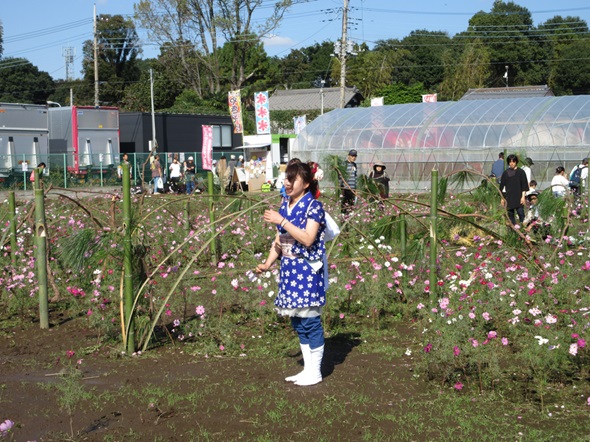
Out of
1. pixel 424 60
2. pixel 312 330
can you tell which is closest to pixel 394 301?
pixel 312 330

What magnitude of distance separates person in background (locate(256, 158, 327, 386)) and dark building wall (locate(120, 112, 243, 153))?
2960 cm

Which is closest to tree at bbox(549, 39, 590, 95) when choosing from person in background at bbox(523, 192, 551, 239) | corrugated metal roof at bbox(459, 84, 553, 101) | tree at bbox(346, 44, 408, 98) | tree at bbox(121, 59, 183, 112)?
tree at bbox(346, 44, 408, 98)

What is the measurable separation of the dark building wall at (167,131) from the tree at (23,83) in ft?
103

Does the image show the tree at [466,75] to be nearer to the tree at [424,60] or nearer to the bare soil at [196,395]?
the tree at [424,60]

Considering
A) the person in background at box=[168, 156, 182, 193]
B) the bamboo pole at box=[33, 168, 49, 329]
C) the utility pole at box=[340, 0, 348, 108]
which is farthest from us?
the utility pole at box=[340, 0, 348, 108]

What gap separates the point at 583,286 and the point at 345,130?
2240cm

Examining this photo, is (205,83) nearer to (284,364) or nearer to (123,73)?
(123,73)

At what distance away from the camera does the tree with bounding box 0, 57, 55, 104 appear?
6350 cm

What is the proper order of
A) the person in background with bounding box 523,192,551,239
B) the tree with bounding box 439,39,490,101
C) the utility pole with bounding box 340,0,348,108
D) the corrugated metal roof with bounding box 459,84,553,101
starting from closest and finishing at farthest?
the person in background with bounding box 523,192,551,239
the utility pole with bounding box 340,0,348,108
the corrugated metal roof with bounding box 459,84,553,101
the tree with bounding box 439,39,490,101

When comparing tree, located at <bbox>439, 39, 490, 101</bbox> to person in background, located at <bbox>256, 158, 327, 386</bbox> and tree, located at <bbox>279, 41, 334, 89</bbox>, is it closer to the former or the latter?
tree, located at <bbox>279, 41, 334, 89</bbox>

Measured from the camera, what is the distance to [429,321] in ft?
18.3

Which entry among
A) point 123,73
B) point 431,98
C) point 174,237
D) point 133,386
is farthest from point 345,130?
point 123,73

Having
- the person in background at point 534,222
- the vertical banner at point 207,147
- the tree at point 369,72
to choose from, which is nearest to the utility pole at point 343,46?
the vertical banner at point 207,147

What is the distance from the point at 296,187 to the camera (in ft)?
16.1
